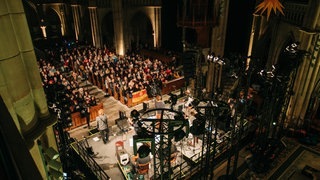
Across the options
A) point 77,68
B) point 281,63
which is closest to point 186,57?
point 281,63

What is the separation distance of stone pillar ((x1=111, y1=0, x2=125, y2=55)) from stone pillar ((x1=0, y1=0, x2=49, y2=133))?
23.5 m

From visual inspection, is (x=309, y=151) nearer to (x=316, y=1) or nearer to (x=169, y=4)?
(x=316, y=1)

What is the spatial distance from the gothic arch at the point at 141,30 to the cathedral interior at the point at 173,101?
73.0 inches

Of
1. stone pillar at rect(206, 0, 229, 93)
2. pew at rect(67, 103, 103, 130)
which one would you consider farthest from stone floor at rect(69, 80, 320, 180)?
stone pillar at rect(206, 0, 229, 93)

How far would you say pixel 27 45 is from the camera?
13.6 ft

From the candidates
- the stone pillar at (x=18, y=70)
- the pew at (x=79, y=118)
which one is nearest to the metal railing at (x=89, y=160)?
the pew at (x=79, y=118)

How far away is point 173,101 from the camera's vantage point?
35.6ft

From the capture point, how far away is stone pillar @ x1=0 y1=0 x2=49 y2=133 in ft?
12.0

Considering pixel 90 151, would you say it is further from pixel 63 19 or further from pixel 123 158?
pixel 63 19

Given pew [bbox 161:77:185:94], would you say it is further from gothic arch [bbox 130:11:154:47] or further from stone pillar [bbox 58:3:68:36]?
stone pillar [bbox 58:3:68:36]

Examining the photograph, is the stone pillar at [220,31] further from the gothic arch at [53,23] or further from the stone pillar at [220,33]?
the gothic arch at [53,23]

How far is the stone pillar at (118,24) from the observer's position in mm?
26047

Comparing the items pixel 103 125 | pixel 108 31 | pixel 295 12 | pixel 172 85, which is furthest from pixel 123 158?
pixel 108 31

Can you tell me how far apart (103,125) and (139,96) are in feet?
17.6
